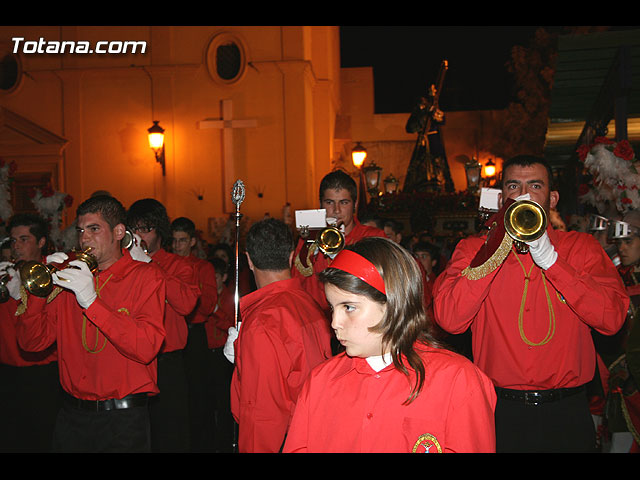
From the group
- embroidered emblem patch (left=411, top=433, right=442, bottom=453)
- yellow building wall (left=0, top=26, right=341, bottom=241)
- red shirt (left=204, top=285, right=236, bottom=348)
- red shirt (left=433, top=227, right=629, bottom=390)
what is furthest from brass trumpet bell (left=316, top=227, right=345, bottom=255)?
yellow building wall (left=0, top=26, right=341, bottom=241)

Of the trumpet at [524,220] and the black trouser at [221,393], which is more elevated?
the trumpet at [524,220]

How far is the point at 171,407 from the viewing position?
5.34 metres

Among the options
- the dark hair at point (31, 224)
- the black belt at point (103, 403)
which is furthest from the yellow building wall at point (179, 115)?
the black belt at point (103, 403)

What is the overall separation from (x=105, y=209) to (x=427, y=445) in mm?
2637

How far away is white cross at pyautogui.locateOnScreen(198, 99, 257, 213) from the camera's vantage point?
1691cm

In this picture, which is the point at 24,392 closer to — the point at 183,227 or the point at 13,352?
the point at 13,352

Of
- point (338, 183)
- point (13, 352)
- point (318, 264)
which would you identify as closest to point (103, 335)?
point (13, 352)

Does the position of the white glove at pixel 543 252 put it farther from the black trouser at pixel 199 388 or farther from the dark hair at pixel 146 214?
the black trouser at pixel 199 388

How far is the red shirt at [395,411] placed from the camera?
206 cm

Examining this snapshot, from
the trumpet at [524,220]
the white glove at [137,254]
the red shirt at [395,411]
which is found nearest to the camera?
the red shirt at [395,411]

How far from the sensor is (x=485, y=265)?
2.96 meters

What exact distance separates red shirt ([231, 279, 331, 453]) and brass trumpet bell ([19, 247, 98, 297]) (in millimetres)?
1096

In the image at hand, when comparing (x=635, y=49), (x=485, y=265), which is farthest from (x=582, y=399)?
(x=635, y=49)

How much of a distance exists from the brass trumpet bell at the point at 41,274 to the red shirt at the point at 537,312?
2.03m
